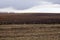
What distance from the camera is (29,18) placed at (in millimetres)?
598

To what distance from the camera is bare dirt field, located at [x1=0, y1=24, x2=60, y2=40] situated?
596 millimetres

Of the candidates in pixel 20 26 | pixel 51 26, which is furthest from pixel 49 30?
pixel 20 26

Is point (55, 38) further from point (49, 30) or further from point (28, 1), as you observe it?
point (28, 1)

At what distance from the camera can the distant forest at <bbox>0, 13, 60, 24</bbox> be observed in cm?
59

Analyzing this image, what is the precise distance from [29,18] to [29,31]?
0.19 ft

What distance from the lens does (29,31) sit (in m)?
0.60

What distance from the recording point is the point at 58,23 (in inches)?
23.7

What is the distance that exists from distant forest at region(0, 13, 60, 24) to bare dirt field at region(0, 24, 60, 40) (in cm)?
2

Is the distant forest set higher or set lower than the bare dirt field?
higher

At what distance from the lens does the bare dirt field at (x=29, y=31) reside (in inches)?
23.5

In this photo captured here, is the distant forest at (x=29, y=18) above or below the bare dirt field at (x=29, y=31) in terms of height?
above

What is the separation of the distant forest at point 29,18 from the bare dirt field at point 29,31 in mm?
18

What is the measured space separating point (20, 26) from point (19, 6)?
0.11 meters

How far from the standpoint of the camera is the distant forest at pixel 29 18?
59cm
